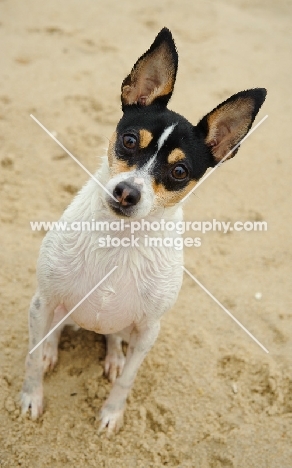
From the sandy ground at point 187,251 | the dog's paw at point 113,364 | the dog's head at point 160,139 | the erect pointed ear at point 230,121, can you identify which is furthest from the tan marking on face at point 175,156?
the sandy ground at point 187,251

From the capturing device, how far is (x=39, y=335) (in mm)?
3025

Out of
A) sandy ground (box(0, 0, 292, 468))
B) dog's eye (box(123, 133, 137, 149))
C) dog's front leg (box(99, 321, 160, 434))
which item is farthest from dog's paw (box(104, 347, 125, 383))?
dog's eye (box(123, 133, 137, 149))

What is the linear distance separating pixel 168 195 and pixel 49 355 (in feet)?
4.72

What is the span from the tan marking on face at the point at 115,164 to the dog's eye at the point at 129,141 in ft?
0.23

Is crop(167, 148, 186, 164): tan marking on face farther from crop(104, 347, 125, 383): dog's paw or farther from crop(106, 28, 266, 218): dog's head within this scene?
crop(104, 347, 125, 383): dog's paw

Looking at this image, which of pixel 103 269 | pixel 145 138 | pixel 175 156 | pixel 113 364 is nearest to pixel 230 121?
pixel 175 156

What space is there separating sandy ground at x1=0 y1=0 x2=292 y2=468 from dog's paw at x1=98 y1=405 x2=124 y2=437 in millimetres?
42

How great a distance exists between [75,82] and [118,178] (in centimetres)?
371

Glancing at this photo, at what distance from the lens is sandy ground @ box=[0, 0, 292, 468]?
3201mm

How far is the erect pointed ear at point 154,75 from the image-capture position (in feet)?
8.85

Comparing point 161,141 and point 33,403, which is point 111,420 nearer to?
point 33,403

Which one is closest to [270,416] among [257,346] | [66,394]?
[257,346]

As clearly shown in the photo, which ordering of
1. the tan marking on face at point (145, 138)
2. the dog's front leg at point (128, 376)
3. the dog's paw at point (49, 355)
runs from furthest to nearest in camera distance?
the dog's paw at point (49, 355), the dog's front leg at point (128, 376), the tan marking on face at point (145, 138)

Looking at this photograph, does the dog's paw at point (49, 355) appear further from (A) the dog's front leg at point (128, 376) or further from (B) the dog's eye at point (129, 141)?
(B) the dog's eye at point (129, 141)
